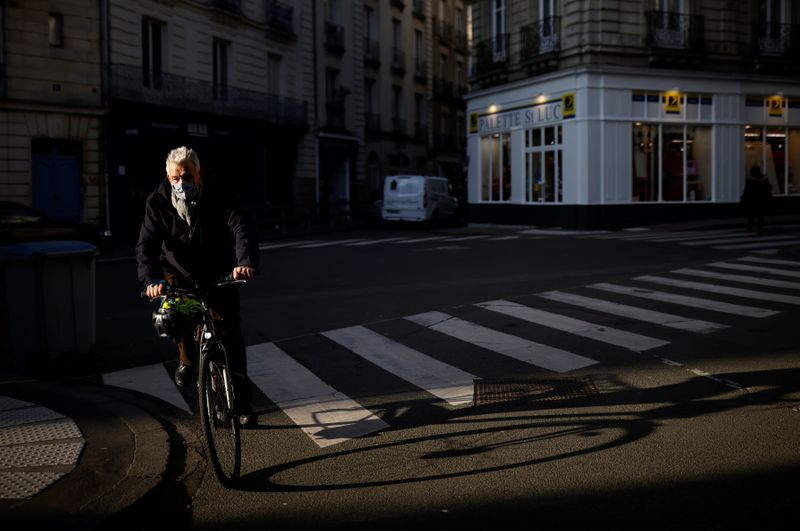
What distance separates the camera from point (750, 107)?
28.8 metres

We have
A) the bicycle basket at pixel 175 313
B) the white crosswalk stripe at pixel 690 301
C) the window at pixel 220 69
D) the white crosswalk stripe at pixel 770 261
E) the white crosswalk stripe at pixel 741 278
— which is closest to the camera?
the bicycle basket at pixel 175 313

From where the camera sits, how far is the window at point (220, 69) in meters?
29.8

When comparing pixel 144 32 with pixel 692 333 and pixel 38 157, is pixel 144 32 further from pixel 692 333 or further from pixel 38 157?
pixel 692 333

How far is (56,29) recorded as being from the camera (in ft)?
77.0

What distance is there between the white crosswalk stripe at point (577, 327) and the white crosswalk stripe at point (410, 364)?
1.80 m

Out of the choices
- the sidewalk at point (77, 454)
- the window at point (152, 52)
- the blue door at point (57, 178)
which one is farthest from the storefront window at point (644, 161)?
the sidewalk at point (77, 454)

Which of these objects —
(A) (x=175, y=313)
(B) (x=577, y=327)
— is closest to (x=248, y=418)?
(A) (x=175, y=313)

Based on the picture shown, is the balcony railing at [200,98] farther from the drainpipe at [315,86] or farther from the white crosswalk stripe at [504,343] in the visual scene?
the white crosswalk stripe at [504,343]

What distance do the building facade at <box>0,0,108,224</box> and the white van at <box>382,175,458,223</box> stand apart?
35.1 ft

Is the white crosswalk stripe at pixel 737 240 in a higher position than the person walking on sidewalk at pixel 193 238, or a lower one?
lower

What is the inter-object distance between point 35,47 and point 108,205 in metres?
4.61

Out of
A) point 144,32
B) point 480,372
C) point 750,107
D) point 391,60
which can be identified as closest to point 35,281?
point 480,372

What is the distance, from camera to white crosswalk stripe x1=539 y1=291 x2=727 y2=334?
9.05m

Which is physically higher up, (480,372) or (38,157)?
(38,157)
